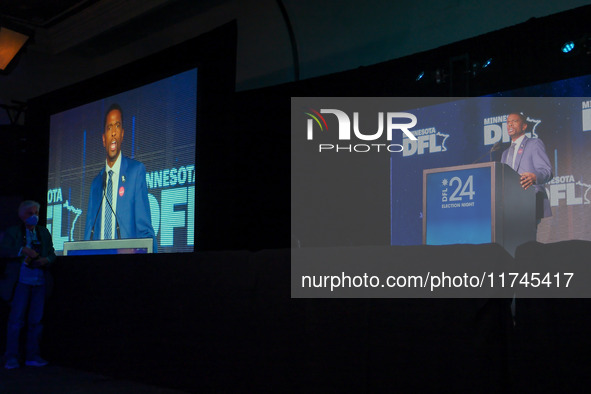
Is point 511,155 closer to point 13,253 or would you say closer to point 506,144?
point 506,144

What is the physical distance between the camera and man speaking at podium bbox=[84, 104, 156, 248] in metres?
5.55

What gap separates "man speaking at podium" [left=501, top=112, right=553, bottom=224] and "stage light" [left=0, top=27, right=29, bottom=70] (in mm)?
4443

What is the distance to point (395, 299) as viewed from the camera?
2.47 metres

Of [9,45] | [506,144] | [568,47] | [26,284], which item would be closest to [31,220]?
[26,284]

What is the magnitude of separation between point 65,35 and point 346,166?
15.8ft

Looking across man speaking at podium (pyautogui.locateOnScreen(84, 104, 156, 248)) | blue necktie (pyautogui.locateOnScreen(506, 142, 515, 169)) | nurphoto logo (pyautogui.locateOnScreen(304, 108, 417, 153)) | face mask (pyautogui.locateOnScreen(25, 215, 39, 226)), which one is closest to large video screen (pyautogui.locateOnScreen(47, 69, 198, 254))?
man speaking at podium (pyautogui.locateOnScreen(84, 104, 156, 248))

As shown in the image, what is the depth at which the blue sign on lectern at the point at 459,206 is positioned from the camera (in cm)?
291

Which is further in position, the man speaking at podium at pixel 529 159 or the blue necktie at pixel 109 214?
the blue necktie at pixel 109 214

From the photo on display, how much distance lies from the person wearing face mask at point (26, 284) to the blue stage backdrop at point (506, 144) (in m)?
2.82

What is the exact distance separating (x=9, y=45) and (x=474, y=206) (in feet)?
15.5

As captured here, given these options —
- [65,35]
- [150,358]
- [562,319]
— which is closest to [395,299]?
[562,319]

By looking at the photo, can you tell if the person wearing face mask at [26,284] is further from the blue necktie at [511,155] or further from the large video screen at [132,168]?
the blue necktie at [511,155]

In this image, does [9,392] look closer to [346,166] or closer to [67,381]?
[67,381]

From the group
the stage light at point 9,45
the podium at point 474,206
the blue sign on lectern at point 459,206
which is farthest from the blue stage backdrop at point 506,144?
the stage light at point 9,45
